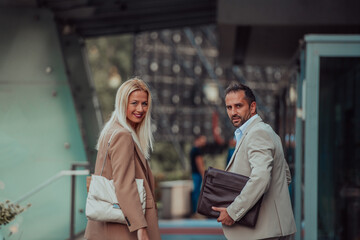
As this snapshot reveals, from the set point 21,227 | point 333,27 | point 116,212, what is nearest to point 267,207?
point 116,212

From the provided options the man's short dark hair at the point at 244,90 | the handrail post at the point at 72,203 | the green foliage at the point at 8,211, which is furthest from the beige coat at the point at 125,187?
the handrail post at the point at 72,203

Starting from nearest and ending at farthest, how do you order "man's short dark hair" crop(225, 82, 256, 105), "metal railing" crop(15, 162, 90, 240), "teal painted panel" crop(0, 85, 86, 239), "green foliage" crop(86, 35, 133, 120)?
"man's short dark hair" crop(225, 82, 256, 105), "teal painted panel" crop(0, 85, 86, 239), "metal railing" crop(15, 162, 90, 240), "green foliage" crop(86, 35, 133, 120)

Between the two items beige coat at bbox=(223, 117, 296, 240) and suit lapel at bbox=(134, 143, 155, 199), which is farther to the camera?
suit lapel at bbox=(134, 143, 155, 199)

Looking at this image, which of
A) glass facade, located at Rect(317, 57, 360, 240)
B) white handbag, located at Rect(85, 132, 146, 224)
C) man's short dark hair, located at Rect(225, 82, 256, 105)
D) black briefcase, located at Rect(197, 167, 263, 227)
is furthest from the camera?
glass facade, located at Rect(317, 57, 360, 240)

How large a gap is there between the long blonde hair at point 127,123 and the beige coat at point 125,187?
0.05 meters

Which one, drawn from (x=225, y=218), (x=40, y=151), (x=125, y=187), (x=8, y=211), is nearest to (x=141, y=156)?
(x=125, y=187)

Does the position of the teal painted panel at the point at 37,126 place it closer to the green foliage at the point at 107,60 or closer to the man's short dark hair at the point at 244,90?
the man's short dark hair at the point at 244,90

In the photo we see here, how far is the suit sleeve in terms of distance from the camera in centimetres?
383

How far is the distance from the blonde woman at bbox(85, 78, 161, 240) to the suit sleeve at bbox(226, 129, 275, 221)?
0.54m

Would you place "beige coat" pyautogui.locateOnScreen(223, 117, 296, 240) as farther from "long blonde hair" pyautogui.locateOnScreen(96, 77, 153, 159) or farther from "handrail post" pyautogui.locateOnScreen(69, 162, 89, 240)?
"handrail post" pyautogui.locateOnScreen(69, 162, 89, 240)

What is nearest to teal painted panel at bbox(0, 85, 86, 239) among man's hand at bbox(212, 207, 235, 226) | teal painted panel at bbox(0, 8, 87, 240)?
teal painted panel at bbox(0, 8, 87, 240)

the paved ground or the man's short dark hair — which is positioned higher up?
the man's short dark hair

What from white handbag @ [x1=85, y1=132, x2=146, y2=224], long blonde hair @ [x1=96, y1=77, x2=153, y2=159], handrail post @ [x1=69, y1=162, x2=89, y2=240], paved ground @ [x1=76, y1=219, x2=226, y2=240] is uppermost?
long blonde hair @ [x1=96, y1=77, x2=153, y2=159]

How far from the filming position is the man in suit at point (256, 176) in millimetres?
3852
